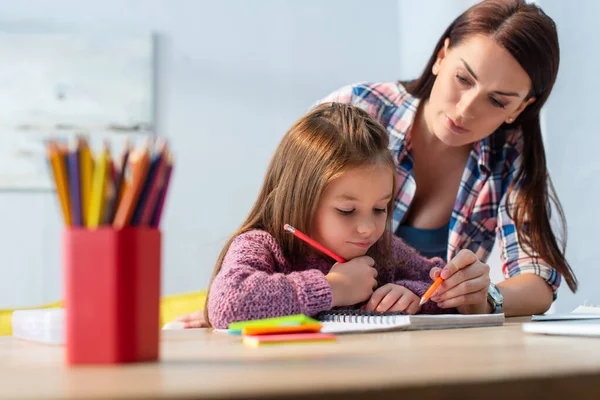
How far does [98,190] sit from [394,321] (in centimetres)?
49

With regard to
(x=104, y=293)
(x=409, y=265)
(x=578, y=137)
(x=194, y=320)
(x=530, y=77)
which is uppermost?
(x=530, y=77)

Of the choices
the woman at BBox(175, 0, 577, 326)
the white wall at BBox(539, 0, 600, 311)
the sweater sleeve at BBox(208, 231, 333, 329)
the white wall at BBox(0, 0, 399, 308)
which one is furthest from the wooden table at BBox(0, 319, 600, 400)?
the white wall at BBox(0, 0, 399, 308)

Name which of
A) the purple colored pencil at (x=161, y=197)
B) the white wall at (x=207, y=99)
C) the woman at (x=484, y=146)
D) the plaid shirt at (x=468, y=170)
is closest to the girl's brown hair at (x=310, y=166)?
the woman at (x=484, y=146)

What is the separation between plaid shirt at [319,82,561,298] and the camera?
179 centimetres

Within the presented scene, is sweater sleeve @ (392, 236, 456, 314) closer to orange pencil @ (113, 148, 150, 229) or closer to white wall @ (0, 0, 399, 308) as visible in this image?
orange pencil @ (113, 148, 150, 229)

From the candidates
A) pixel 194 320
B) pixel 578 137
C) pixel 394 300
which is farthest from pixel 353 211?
pixel 578 137

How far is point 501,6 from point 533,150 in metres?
0.35

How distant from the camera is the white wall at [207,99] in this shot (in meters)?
3.23

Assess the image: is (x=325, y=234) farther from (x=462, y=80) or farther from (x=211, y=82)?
(x=211, y=82)

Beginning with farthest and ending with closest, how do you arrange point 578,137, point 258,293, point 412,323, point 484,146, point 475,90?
point 578,137, point 484,146, point 475,90, point 258,293, point 412,323

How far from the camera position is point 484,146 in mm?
1822

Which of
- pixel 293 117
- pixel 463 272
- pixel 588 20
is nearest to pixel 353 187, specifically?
pixel 463 272

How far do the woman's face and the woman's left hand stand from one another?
0.51 m

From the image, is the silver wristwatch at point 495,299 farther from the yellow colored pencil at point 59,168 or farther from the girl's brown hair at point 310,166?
the yellow colored pencil at point 59,168
